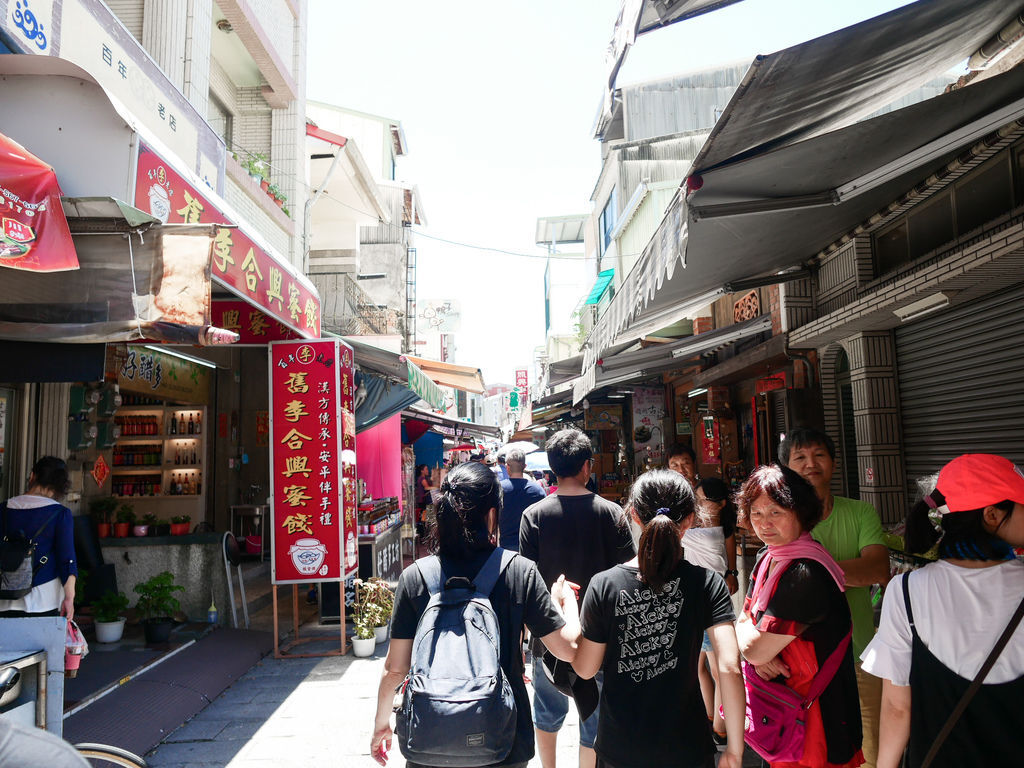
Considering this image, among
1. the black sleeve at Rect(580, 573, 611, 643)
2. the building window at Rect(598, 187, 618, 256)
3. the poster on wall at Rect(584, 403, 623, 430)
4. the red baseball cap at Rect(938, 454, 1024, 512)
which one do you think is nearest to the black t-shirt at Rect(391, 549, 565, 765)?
the black sleeve at Rect(580, 573, 611, 643)

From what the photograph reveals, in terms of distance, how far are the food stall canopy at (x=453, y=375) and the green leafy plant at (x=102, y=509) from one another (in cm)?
625

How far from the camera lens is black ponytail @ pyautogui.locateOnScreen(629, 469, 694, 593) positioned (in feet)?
7.95

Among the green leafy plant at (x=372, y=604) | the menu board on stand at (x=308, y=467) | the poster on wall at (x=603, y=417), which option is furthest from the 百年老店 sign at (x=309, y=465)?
the poster on wall at (x=603, y=417)

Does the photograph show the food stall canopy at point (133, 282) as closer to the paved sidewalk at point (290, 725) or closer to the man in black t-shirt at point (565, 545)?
the man in black t-shirt at point (565, 545)

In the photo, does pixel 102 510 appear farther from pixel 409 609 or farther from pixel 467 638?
pixel 467 638

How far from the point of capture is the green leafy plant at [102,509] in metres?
7.99

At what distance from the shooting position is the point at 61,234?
3381mm

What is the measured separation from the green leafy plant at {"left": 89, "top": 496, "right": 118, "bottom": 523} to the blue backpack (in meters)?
7.18

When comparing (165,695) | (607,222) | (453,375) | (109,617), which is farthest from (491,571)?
(607,222)

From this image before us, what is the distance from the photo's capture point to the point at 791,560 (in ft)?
8.37

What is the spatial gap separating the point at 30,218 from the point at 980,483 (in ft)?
13.2

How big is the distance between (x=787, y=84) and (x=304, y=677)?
6015mm

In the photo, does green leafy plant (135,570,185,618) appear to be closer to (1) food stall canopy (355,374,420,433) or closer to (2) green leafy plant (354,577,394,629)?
(2) green leafy plant (354,577,394,629)

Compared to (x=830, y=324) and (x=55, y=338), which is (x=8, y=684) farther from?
(x=830, y=324)
